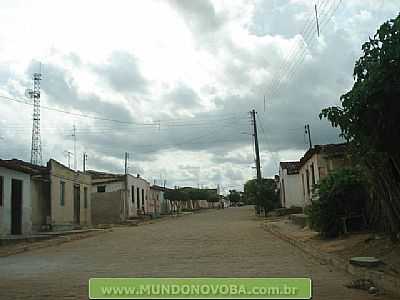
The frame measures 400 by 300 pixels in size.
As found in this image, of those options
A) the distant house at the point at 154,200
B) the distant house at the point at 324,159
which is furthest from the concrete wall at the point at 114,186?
the distant house at the point at 324,159

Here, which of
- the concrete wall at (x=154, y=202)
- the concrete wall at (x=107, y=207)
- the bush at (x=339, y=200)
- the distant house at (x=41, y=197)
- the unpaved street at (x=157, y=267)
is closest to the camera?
the unpaved street at (x=157, y=267)

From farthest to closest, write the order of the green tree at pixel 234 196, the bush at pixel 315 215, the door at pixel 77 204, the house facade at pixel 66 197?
the green tree at pixel 234 196, the door at pixel 77 204, the house facade at pixel 66 197, the bush at pixel 315 215

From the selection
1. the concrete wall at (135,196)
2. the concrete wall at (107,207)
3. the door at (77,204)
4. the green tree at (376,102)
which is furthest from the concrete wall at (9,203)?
the concrete wall at (135,196)

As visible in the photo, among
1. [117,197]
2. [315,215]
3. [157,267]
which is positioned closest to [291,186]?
[117,197]

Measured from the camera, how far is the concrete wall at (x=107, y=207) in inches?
2056

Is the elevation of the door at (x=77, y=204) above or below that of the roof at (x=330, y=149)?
below

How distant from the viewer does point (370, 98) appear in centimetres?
904

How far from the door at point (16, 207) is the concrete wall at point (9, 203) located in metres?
0.22

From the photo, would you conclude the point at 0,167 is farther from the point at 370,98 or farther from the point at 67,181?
the point at 370,98

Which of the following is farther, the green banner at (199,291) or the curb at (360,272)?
the curb at (360,272)

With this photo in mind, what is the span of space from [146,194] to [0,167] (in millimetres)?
44756

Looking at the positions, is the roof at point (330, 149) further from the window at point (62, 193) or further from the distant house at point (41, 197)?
the window at point (62, 193)

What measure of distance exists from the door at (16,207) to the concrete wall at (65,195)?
5.09m

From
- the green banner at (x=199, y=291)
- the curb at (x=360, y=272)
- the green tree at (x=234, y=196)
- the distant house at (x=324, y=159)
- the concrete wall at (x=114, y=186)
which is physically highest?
the green tree at (x=234, y=196)
